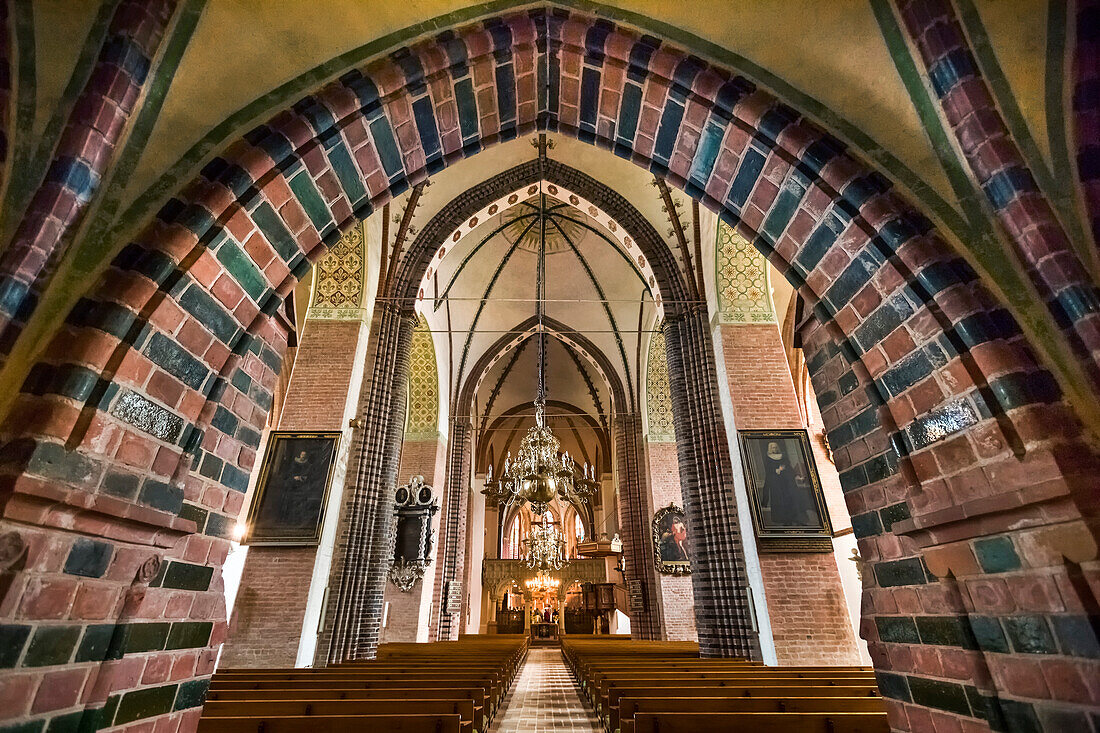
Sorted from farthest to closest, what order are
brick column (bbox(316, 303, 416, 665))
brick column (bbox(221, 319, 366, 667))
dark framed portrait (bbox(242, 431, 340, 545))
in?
brick column (bbox(316, 303, 416, 665)) < dark framed portrait (bbox(242, 431, 340, 545)) < brick column (bbox(221, 319, 366, 667))

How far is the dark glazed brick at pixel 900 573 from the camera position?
1685 millimetres

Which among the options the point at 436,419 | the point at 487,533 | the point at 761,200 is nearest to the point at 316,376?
the point at 436,419

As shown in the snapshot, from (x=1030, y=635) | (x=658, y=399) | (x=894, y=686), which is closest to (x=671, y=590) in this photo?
(x=658, y=399)

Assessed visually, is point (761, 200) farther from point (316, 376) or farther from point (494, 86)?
point (316, 376)

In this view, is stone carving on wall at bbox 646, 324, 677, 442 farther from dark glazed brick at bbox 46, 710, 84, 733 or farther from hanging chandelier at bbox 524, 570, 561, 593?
dark glazed brick at bbox 46, 710, 84, 733

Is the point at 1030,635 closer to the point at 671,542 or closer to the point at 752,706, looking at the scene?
the point at 752,706

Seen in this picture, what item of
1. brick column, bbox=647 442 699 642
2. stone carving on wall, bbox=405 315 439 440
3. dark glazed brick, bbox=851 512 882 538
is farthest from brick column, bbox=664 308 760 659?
stone carving on wall, bbox=405 315 439 440

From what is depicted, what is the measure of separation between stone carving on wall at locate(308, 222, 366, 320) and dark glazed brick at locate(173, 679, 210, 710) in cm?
719

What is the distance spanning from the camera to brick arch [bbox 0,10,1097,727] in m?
1.30

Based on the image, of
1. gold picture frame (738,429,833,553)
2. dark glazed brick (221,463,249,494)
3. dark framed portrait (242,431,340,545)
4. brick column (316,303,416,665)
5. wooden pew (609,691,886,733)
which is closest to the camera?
dark glazed brick (221,463,249,494)

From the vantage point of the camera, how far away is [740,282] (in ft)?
26.9

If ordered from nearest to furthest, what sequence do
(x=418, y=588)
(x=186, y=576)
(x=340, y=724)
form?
(x=186, y=576)
(x=340, y=724)
(x=418, y=588)

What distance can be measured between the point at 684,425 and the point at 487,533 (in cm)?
1941

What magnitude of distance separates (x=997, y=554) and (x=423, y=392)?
13.2m
